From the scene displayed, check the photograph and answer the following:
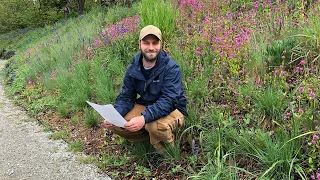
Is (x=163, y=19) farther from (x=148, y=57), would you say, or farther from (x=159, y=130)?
(x=159, y=130)

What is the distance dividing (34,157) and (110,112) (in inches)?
70.1

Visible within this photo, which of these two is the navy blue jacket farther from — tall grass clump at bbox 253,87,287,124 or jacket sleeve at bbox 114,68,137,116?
tall grass clump at bbox 253,87,287,124

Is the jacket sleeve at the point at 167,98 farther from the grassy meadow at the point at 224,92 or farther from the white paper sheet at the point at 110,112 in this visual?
the grassy meadow at the point at 224,92

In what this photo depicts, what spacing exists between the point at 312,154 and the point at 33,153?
3.41 metres

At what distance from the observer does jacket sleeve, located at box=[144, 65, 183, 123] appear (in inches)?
123

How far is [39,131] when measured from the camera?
16.3 ft

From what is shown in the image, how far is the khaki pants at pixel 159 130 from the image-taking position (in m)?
3.22

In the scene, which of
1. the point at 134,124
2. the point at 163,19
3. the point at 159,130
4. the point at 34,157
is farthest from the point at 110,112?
the point at 163,19

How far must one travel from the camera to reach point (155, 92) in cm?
335

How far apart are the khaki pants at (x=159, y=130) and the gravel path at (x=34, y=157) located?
577 mm

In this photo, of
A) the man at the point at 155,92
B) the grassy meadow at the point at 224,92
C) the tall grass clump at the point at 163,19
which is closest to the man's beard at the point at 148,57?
the man at the point at 155,92

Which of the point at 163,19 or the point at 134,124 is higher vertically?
the point at 163,19

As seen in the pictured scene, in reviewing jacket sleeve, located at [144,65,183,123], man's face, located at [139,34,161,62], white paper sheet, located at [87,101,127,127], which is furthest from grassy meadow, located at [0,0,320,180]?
man's face, located at [139,34,161,62]

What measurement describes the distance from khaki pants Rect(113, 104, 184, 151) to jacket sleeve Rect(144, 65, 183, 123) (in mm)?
103
